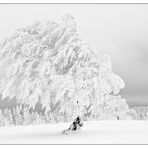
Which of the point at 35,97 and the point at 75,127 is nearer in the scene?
the point at 35,97

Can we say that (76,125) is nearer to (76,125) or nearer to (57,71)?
(76,125)

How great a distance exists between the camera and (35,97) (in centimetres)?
1923

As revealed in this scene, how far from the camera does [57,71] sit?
20266 mm

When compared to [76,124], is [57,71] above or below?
above

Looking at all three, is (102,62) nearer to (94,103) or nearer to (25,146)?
(94,103)

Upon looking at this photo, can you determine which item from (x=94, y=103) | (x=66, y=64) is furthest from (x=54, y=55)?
(x=94, y=103)

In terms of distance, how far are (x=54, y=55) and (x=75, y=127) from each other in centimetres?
440

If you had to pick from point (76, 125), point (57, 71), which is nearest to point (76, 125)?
point (76, 125)

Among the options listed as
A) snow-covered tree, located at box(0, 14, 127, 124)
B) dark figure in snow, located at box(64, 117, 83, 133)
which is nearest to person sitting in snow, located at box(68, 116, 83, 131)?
dark figure in snow, located at box(64, 117, 83, 133)

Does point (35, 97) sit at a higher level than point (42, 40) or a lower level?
lower

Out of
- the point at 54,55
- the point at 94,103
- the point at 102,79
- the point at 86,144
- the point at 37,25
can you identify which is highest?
the point at 37,25
